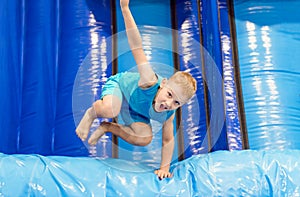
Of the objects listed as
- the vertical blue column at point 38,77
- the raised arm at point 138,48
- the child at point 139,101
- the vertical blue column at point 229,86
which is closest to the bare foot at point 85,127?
the child at point 139,101

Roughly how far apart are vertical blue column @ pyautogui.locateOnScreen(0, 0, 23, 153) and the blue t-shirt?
39 cm

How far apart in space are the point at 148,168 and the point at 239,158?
218mm

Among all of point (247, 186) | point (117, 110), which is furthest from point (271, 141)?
point (117, 110)

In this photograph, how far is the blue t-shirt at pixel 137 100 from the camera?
1.26 m

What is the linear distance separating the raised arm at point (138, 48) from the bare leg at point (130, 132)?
122 mm

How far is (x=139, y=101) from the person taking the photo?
1.28 meters

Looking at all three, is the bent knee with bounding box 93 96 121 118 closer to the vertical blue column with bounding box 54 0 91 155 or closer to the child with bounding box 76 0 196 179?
the child with bounding box 76 0 196 179

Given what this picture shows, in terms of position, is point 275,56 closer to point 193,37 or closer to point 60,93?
point 193,37

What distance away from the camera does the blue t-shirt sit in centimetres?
126

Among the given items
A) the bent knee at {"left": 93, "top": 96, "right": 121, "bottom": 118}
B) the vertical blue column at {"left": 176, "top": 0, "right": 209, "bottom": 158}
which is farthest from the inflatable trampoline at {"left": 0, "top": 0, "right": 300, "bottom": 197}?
the bent knee at {"left": 93, "top": 96, "right": 121, "bottom": 118}

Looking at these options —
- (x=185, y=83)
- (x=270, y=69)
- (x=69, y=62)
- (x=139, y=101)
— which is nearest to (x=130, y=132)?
(x=139, y=101)

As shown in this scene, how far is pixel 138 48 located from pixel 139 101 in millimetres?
142

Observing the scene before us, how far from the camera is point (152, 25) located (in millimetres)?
1729

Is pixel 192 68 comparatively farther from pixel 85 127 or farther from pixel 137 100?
pixel 85 127
